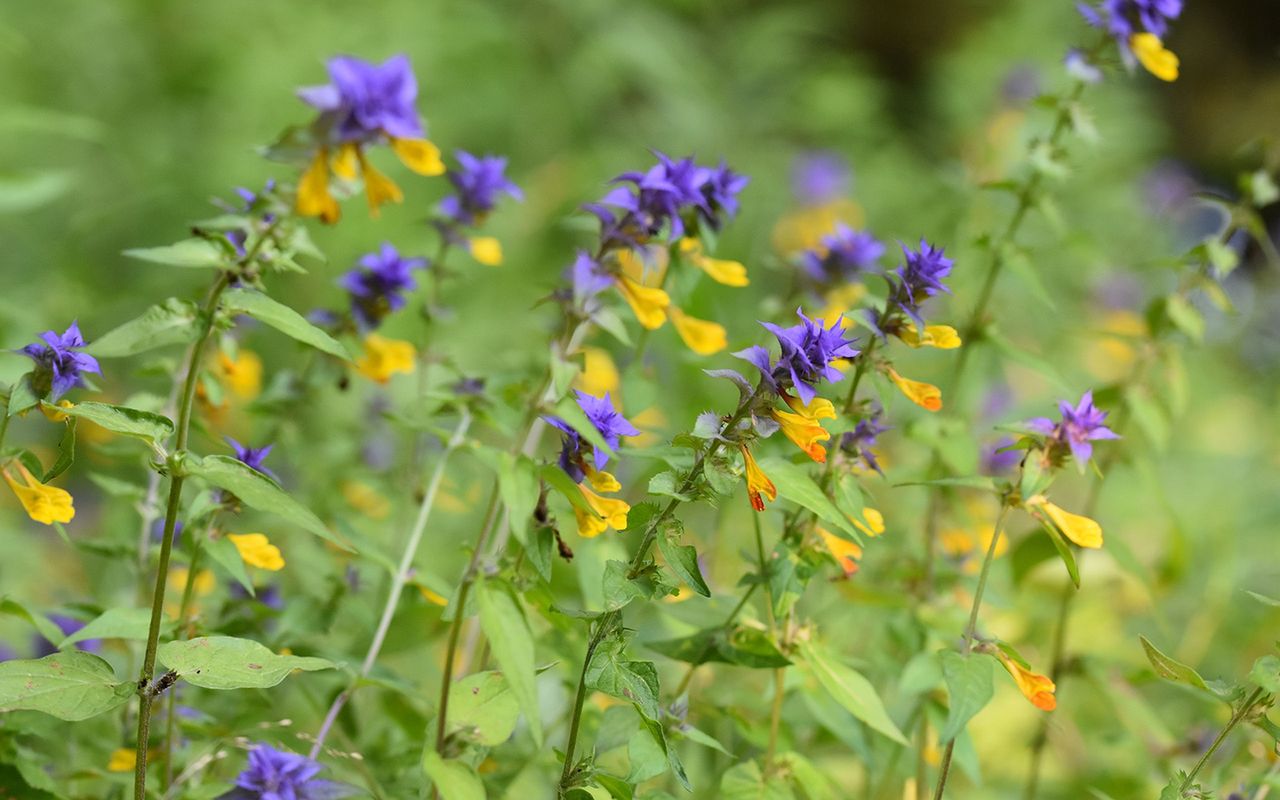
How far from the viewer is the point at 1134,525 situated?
347 cm

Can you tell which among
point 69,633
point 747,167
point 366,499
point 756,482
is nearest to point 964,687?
point 756,482

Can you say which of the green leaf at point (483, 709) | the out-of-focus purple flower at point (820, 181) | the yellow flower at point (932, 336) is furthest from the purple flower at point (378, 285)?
the out-of-focus purple flower at point (820, 181)

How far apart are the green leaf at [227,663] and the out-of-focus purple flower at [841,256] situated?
995 millimetres

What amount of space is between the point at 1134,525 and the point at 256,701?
288 cm

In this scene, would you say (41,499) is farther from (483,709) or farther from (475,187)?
(475,187)

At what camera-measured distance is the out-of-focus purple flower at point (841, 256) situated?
5.54ft

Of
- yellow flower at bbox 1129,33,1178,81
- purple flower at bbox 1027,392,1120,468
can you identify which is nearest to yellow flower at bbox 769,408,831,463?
purple flower at bbox 1027,392,1120,468

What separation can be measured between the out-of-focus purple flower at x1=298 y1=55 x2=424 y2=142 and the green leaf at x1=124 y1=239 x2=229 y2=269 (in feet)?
0.56

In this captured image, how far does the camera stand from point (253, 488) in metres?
1.02

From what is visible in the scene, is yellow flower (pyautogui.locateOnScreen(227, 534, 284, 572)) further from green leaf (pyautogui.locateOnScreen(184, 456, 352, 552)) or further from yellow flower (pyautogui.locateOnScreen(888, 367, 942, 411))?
yellow flower (pyautogui.locateOnScreen(888, 367, 942, 411))

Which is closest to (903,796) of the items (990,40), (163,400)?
(163,400)

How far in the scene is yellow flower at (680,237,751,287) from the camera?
1.40 metres

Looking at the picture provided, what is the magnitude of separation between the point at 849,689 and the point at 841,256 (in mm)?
734

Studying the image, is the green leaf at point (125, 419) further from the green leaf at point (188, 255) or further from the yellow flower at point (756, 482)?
the yellow flower at point (756, 482)
